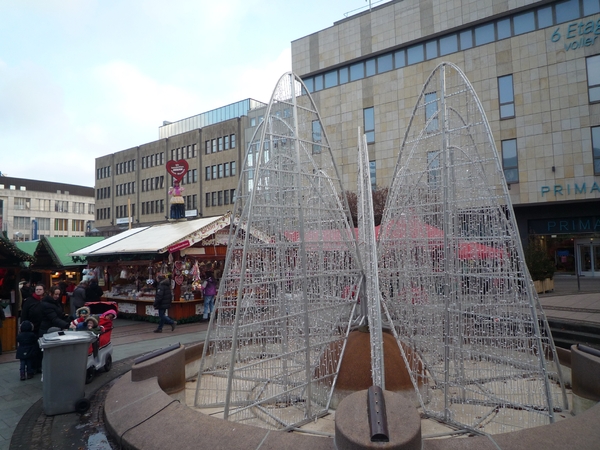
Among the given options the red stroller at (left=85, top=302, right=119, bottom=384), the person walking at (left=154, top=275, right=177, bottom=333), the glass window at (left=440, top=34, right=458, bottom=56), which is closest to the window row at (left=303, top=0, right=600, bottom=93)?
the glass window at (left=440, top=34, right=458, bottom=56)

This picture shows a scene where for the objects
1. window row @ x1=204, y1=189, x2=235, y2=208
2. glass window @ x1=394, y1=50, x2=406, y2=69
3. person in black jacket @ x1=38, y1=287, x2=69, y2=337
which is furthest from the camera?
window row @ x1=204, y1=189, x2=235, y2=208

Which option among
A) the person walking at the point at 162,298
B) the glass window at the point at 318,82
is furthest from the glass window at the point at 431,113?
the glass window at the point at 318,82

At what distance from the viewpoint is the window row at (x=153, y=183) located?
4983 centimetres

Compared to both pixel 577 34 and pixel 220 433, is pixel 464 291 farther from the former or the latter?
pixel 577 34

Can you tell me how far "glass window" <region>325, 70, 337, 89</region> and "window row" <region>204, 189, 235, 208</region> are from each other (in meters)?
14.4

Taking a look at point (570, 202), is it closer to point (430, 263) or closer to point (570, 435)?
point (430, 263)

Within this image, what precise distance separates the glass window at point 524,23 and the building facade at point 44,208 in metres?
66.4

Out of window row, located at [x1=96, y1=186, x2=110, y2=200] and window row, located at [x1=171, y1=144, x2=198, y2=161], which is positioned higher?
window row, located at [x1=171, y1=144, x2=198, y2=161]

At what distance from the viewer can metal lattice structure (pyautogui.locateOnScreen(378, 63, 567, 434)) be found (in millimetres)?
5773

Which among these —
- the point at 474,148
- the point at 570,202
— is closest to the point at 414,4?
the point at 570,202

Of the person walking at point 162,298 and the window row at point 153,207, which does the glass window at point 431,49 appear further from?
the window row at point 153,207

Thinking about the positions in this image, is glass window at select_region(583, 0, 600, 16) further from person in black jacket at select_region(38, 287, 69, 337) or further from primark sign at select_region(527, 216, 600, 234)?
person in black jacket at select_region(38, 287, 69, 337)

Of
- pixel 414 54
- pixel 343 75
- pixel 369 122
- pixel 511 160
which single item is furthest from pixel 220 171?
pixel 511 160

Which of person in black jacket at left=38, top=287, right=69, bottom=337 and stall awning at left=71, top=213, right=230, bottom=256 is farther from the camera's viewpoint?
stall awning at left=71, top=213, right=230, bottom=256
